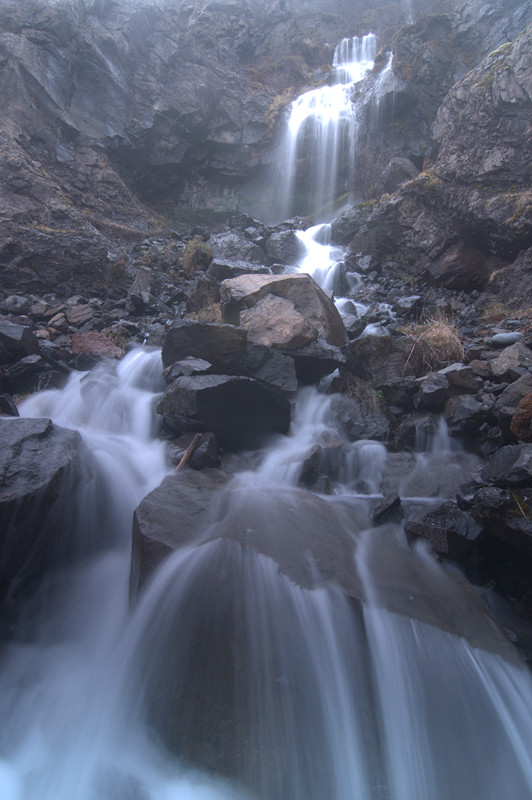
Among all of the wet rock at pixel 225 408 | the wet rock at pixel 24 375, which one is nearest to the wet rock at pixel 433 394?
the wet rock at pixel 225 408

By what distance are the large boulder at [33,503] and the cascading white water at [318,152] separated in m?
16.2

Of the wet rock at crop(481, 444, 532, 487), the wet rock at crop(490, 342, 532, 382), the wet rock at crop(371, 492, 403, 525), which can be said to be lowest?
the wet rock at crop(371, 492, 403, 525)

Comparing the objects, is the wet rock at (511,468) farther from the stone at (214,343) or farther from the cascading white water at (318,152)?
the cascading white water at (318,152)

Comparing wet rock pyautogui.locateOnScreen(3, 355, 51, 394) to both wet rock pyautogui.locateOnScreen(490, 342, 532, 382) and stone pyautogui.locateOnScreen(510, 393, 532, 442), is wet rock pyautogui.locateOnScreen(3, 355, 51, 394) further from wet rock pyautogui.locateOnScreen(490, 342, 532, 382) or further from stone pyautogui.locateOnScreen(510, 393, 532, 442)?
wet rock pyautogui.locateOnScreen(490, 342, 532, 382)

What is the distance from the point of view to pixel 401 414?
5434mm

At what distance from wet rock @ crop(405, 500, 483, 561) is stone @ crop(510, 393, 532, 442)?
0.98m

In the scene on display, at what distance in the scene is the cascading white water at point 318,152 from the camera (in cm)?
1727

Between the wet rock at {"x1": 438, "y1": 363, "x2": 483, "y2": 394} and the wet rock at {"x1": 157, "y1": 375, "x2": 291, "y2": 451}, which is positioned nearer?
the wet rock at {"x1": 157, "y1": 375, "x2": 291, "y2": 451}

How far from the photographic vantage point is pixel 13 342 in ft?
19.9

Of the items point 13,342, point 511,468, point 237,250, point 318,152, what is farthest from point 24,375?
point 318,152

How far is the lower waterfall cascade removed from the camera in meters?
2.29

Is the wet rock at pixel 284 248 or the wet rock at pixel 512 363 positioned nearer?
the wet rock at pixel 512 363

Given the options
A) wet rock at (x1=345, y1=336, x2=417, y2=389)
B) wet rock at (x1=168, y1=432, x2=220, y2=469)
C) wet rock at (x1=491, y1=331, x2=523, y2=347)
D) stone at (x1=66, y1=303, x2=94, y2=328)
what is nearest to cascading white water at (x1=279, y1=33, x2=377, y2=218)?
stone at (x1=66, y1=303, x2=94, y2=328)

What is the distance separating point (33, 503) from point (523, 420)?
4.28m
